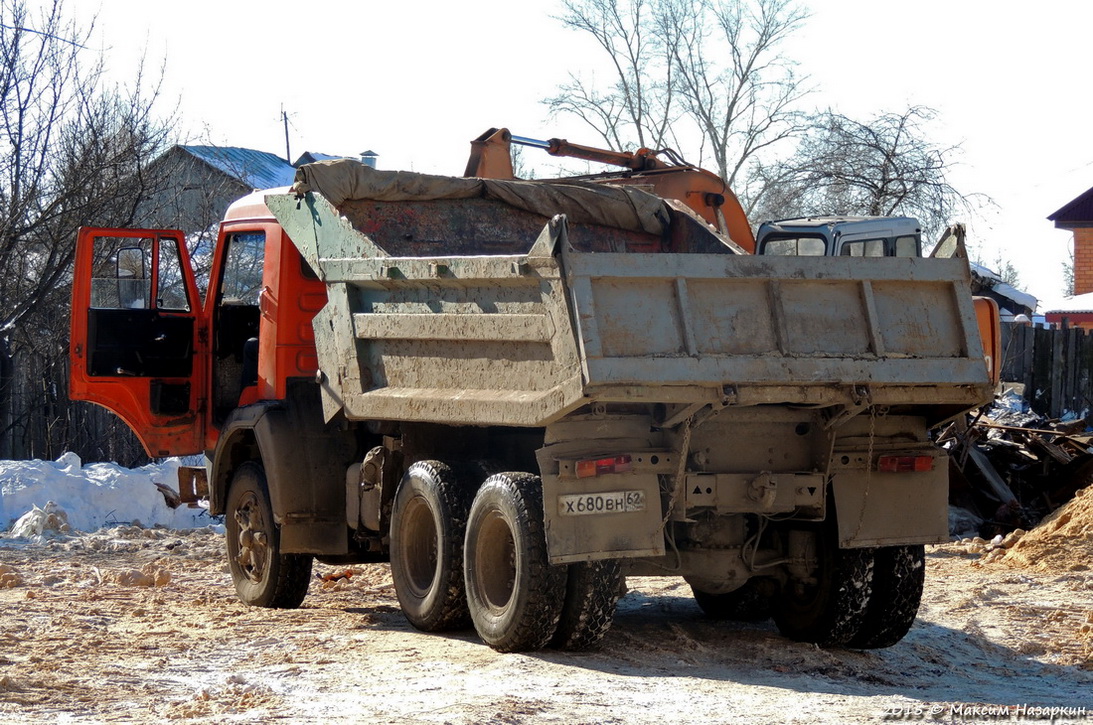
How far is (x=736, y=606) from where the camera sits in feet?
28.6

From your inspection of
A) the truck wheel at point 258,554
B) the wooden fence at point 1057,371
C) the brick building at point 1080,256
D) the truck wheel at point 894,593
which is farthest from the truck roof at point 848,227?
the brick building at point 1080,256

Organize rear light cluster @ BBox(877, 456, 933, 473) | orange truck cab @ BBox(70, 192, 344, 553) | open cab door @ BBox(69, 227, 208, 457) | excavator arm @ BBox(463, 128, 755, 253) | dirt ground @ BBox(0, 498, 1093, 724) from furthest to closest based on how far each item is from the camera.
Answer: excavator arm @ BBox(463, 128, 755, 253), open cab door @ BBox(69, 227, 208, 457), orange truck cab @ BBox(70, 192, 344, 553), rear light cluster @ BBox(877, 456, 933, 473), dirt ground @ BBox(0, 498, 1093, 724)

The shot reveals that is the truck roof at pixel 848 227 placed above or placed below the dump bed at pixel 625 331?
above

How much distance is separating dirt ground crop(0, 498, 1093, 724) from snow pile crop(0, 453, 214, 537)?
2622 mm

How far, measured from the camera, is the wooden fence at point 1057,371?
1980cm

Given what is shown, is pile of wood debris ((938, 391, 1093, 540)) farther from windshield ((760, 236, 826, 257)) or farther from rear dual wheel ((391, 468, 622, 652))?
rear dual wheel ((391, 468, 622, 652))

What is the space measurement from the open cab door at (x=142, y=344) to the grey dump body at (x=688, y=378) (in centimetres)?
Answer: 218

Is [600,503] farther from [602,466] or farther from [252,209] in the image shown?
[252,209]

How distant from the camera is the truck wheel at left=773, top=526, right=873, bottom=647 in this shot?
294 inches

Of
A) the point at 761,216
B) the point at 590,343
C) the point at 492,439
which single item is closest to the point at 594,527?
the point at 590,343

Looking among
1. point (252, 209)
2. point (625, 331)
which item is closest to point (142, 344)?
point (252, 209)

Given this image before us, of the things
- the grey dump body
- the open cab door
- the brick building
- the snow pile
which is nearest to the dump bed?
the grey dump body

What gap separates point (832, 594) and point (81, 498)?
834 cm

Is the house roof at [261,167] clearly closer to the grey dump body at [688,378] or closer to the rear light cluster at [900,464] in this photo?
the grey dump body at [688,378]
